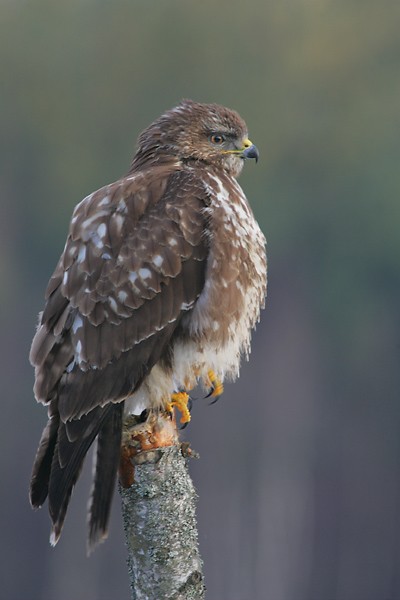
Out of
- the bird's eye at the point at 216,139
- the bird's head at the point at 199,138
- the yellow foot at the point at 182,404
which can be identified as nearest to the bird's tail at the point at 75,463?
the yellow foot at the point at 182,404

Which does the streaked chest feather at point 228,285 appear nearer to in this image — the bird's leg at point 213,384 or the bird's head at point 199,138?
the bird's leg at point 213,384

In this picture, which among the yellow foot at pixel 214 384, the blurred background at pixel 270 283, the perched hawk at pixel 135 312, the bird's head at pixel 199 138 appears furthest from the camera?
the blurred background at pixel 270 283

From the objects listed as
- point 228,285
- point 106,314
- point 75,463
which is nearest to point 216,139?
point 228,285

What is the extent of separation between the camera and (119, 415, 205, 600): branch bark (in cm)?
496

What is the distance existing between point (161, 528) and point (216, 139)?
1.98 m

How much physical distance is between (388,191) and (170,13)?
34.1ft

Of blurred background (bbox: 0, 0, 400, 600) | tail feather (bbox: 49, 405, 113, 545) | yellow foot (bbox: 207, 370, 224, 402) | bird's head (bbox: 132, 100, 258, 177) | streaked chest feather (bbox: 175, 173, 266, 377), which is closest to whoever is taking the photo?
tail feather (bbox: 49, 405, 113, 545)

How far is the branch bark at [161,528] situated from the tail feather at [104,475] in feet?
0.19

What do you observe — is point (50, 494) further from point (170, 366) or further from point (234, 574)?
point (234, 574)

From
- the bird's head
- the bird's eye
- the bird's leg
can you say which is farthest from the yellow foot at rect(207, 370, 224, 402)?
the bird's eye

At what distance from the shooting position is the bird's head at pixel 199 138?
619 cm

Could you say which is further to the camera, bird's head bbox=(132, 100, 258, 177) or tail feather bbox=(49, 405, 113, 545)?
bird's head bbox=(132, 100, 258, 177)

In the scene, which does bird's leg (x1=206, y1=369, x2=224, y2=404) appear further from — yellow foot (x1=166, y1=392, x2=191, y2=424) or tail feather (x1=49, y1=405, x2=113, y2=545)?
tail feather (x1=49, y1=405, x2=113, y2=545)

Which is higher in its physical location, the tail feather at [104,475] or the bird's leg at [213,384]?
the bird's leg at [213,384]
